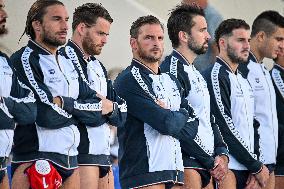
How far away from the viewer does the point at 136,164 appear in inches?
203

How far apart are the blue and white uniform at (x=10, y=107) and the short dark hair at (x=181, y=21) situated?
152cm

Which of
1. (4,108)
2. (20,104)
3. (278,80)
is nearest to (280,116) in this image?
(278,80)

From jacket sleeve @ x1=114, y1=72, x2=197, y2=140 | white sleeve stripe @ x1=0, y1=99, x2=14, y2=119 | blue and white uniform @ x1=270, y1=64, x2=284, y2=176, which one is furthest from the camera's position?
blue and white uniform @ x1=270, y1=64, x2=284, y2=176

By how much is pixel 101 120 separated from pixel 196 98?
813mm

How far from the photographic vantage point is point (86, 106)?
4914 millimetres

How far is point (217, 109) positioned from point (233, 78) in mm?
299

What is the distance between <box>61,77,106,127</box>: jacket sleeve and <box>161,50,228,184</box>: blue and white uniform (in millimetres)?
716

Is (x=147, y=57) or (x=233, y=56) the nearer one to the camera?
(x=147, y=57)

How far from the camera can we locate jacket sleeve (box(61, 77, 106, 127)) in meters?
4.83

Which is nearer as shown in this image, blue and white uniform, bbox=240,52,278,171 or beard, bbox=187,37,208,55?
beard, bbox=187,37,208,55

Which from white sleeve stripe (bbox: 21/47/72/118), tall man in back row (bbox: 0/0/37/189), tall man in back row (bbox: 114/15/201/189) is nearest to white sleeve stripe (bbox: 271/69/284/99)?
tall man in back row (bbox: 114/15/201/189)

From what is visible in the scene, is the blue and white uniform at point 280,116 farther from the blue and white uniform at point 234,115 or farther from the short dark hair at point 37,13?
the short dark hair at point 37,13

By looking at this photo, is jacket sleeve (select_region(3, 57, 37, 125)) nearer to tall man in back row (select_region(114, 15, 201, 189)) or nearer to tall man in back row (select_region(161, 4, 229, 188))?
tall man in back row (select_region(114, 15, 201, 189))

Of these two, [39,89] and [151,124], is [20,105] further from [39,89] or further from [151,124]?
[151,124]
